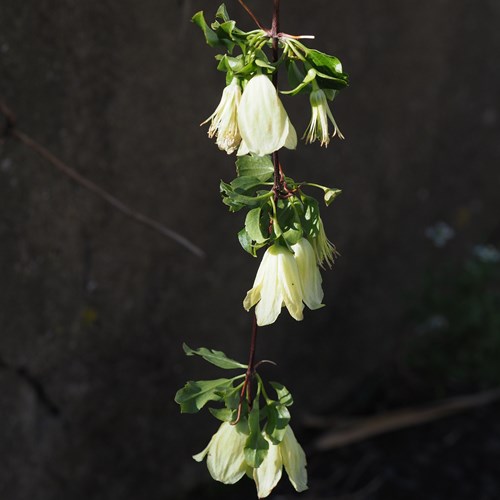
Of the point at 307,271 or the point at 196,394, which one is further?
the point at 196,394

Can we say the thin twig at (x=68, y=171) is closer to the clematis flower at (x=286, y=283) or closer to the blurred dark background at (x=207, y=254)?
the blurred dark background at (x=207, y=254)

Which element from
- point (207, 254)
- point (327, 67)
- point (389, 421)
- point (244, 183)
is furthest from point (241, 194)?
point (389, 421)

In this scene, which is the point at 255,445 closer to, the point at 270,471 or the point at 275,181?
the point at 270,471

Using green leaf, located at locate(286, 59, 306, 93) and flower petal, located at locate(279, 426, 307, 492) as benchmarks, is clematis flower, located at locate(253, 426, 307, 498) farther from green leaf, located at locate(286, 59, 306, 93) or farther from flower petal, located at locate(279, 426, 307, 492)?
green leaf, located at locate(286, 59, 306, 93)

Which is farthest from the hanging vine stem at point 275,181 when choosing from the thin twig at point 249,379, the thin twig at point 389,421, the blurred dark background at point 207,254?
the thin twig at point 389,421

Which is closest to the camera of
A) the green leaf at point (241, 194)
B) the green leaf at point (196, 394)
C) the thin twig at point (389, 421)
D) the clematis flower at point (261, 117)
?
the clematis flower at point (261, 117)

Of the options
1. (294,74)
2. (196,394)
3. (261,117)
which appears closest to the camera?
(261,117)

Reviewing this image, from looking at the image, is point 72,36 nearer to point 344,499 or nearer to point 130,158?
point 130,158

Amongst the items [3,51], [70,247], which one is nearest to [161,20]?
[3,51]
